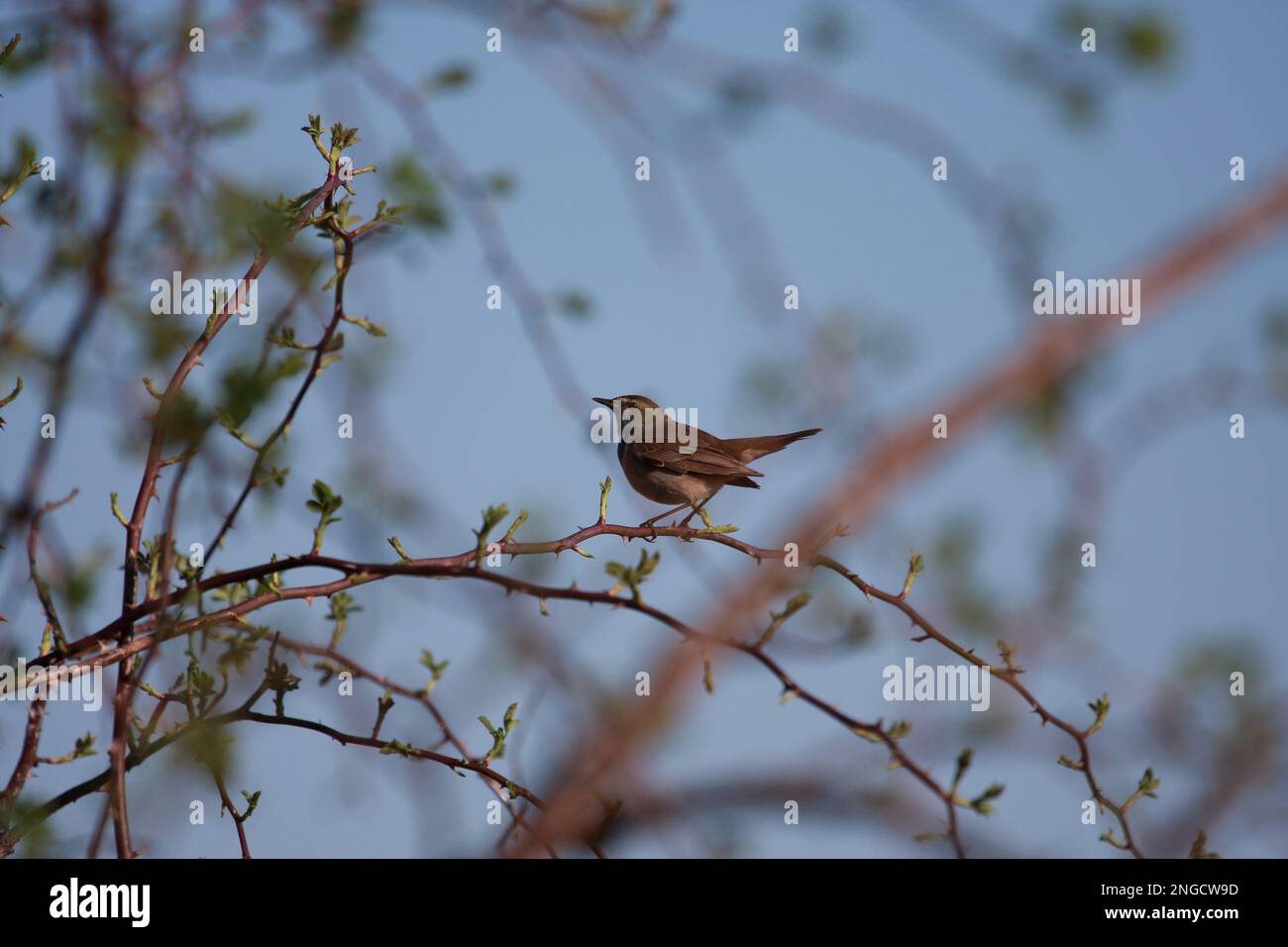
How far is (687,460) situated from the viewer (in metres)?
7.66

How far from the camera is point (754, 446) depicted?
327 inches

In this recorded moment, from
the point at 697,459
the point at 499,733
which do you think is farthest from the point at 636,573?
the point at 697,459

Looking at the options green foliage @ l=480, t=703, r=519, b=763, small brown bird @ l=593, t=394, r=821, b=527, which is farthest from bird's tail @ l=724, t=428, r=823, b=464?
green foliage @ l=480, t=703, r=519, b=763

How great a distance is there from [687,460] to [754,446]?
32.0 inches

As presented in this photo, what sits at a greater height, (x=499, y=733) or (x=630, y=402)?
(x=630, y=402)

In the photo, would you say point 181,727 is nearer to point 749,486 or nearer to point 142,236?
point 142,236

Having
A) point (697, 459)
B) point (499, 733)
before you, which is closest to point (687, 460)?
point (697, 459)

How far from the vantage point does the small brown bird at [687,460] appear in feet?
24.7

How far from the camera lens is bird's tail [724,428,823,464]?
8250 mm

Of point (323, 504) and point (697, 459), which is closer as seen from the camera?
point (323, 504)

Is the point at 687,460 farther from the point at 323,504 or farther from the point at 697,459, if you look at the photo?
the point at 323,504

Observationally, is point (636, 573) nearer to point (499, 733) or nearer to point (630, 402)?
point (499, 733)
